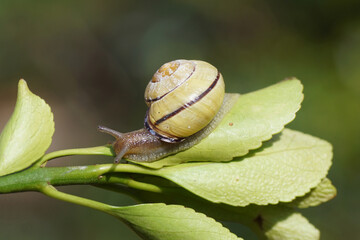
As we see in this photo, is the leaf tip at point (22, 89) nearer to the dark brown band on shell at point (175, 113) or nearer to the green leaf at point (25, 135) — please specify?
the green leaf at point (25, 135)

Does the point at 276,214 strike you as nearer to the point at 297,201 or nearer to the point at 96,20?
the point at 297,201

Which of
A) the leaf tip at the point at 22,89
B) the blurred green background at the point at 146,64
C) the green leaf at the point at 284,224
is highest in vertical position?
the blurred green background at the point at 146,64

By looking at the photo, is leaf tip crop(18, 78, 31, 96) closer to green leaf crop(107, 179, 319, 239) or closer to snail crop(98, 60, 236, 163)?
snail crop(98, 60, 236, 163)

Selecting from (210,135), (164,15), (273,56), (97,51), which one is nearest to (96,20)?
(97,51)

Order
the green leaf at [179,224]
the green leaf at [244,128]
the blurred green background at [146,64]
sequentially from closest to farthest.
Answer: the green leaf at [179,224] → the green leaf at [244,128] → the blurred green background at [146,64]

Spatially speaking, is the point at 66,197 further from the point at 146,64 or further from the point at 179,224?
the point at 146,64

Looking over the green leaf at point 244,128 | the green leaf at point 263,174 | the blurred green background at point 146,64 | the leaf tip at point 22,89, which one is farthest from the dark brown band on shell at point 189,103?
the blurred green background at point 146,64

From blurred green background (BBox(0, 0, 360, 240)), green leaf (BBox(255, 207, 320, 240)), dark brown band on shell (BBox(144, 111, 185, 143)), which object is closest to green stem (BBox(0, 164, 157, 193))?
dark brown band on shell (BBox(144, 111, 185, 143))
